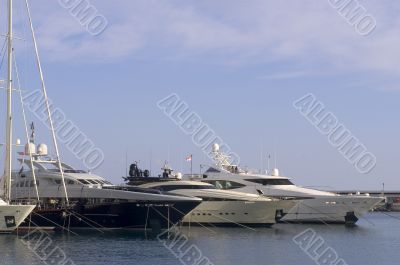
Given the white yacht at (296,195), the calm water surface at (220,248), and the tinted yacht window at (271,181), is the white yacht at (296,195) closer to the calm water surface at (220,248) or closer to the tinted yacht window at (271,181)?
the tinted yacht window at (271,181)

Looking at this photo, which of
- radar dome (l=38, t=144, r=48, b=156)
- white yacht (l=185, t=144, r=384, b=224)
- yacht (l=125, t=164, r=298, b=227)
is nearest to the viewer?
radar dome (l=38, t=144, r=48, b=156)

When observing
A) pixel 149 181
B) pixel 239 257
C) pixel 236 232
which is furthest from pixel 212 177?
pixel 239 257

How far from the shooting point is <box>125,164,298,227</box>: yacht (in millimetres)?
57688

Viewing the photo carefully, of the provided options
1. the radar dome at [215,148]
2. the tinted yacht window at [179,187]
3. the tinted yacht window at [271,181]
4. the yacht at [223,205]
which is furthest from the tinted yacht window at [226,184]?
the radar dome at [215,148]

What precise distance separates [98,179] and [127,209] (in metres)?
5.52

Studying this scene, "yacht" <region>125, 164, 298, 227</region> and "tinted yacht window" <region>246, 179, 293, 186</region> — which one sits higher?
"tinted yacht window" <region>246, 179, 293, 186</region>

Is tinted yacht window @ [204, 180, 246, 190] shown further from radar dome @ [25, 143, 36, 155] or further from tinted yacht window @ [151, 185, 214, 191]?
radar dome @ [25, 143, 36, 155]

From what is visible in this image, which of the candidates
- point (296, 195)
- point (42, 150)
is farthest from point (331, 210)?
point (42, 150)

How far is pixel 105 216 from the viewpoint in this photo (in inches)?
1981

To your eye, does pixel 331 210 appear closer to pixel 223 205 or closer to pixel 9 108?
pixel 223 205

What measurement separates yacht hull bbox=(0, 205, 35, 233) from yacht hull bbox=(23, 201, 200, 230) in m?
3.54

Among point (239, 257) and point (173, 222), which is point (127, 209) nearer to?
point (173, 222)

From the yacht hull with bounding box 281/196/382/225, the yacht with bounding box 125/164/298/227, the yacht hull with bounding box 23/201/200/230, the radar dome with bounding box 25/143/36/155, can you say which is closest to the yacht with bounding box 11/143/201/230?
the yacht hull with bounding box 23/201/200/230

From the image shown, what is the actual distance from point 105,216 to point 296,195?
758 inches
